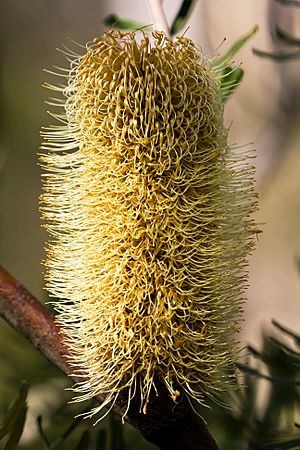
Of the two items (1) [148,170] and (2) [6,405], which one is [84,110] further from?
(2) [6,405]

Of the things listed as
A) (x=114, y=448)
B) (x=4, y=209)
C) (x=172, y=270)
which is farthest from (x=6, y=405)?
(x=4, y=209)

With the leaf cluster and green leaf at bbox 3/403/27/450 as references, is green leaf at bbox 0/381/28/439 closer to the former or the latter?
green leaf at bbox 3/403/27/450

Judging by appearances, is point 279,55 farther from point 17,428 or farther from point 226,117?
point 226,117

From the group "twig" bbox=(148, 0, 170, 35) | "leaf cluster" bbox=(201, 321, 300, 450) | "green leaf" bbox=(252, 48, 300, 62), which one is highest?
"twig" bbox=(148, 0, 170, 35)

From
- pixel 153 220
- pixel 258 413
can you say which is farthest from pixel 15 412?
pixel 258 413

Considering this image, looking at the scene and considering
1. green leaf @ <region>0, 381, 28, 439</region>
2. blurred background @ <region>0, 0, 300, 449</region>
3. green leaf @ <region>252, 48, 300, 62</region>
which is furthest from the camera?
blurred background @ <region>0, 0, 300, 449</region>

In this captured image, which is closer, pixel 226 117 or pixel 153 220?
pixel 153 220

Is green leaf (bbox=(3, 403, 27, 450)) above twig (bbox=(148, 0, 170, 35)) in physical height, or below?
below

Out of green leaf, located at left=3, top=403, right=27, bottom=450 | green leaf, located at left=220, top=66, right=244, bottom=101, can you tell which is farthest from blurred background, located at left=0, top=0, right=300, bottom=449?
green leaf, located at left=3, top=403, right=27, bottom=450
